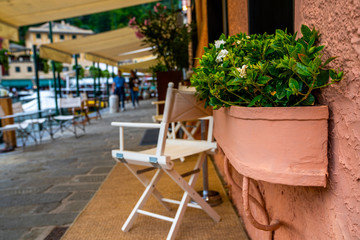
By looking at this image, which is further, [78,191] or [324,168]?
[78,191]

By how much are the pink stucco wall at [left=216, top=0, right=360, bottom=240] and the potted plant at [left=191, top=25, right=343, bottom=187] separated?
0.04 meters

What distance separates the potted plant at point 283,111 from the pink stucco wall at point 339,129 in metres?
0.04

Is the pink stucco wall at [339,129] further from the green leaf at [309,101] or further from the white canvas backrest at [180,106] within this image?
the white canvas backrest at [180,106]

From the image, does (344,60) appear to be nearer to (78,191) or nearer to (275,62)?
(275,62)

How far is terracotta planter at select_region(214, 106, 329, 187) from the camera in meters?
1.07

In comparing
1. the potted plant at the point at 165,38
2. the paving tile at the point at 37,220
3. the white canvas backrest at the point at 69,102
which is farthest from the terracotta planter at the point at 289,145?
the white canvas backrest at the point at 69,102

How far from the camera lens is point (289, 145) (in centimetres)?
109

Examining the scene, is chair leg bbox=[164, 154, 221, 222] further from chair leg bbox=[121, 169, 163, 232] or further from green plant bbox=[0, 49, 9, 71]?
green plant bbox=[0, 49, 9, 71]

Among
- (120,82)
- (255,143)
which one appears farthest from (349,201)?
(120,82)

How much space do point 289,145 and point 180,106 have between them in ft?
4.12

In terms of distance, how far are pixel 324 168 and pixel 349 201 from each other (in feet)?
0.42

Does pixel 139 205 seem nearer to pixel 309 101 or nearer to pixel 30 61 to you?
pixel 309 101

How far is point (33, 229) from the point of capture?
9.05 ft

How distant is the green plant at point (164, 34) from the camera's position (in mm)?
5375
